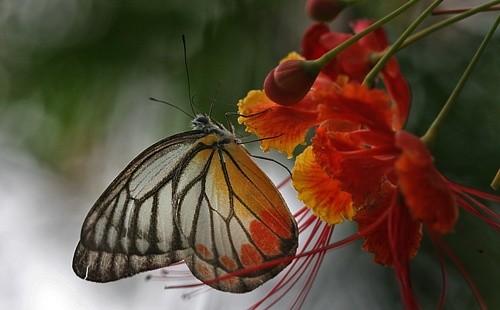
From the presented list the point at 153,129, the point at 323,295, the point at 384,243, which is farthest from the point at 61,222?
the point at 384,243

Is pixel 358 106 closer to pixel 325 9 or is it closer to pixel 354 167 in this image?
pixel 354 167

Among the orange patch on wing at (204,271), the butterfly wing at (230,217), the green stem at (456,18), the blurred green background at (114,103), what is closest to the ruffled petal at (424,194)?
the green stem at (456,18)

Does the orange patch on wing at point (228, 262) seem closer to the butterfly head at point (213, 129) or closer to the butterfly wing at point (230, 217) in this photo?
the butterfly wing at point (230, 217)

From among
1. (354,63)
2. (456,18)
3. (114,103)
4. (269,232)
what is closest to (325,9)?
(354,63)

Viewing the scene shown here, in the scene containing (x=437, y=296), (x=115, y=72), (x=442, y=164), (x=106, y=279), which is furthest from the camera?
(x=115, y=72)

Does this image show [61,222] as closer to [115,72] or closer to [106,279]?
[115,72]

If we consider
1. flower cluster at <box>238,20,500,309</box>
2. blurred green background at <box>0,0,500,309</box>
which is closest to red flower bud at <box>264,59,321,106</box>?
flower cluster at <box>238,20,500,309</box>

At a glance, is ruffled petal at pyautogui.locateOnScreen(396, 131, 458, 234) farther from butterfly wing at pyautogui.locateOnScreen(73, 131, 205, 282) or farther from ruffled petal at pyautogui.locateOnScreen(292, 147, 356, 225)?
butterfly wing at pyautogui.locateOnScreen(73, 131, 205, 282)

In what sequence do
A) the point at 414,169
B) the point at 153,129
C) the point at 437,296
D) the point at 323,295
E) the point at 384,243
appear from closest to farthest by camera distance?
the point at 414,169, the point at 384,243, the point at 437,296, the point at 323,295, the point at 153,129
